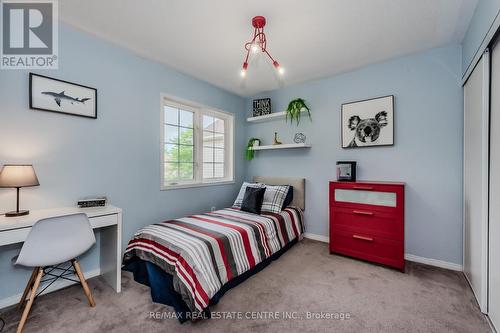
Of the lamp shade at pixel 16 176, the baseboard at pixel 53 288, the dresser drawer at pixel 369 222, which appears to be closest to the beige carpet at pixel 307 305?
the baseboard at pixel 53 288

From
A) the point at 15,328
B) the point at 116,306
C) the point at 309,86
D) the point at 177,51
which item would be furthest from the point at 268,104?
the point at 15,328

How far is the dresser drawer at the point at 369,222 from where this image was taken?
8.09 ft

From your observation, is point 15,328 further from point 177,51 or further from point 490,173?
point 490,173

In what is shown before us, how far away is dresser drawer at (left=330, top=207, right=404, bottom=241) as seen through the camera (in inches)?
97.1

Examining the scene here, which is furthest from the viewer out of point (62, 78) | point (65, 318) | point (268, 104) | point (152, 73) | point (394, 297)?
point (268, 104)

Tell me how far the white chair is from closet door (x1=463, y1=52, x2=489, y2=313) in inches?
126

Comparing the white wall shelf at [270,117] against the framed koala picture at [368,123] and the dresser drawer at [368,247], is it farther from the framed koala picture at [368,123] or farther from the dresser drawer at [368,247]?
the dresser drawer at [368,247]

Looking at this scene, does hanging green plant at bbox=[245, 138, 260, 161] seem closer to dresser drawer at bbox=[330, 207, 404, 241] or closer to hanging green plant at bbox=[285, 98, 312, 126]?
hanging green plant at bbox=[285, 98, 312, 126]

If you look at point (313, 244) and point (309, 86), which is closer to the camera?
point (313, 244)

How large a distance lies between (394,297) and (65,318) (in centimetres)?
273

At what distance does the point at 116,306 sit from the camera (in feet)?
6.08

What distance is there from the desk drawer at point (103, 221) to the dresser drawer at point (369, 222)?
2.51m

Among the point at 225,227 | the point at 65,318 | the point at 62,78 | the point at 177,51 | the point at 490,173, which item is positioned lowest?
the point at 65,318

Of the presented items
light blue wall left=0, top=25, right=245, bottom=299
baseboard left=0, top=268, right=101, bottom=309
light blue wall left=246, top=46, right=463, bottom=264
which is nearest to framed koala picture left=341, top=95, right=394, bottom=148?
light blue wall left=246, top=46, right=463, bottom=264
